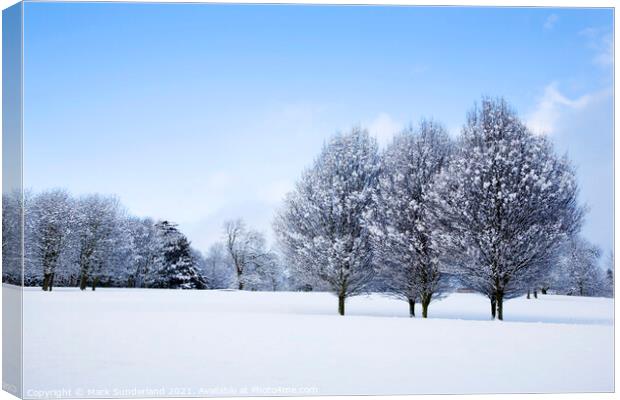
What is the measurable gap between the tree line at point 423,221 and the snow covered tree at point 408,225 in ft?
0.12

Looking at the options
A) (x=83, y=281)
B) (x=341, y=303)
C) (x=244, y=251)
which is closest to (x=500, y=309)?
(x=341, y=303)

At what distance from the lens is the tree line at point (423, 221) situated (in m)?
15.5

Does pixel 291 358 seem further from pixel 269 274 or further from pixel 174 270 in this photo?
pixel 269 274

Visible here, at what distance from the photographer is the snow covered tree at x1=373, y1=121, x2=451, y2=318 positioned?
19.5 metres

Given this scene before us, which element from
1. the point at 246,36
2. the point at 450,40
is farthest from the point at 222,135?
the point at 450,40

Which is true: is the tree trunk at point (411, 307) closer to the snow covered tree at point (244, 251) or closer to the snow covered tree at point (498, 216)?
the snow covered tree at point (498, 216)

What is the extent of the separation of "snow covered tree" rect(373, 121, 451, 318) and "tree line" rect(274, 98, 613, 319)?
3 centimetres

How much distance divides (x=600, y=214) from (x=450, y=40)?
14.4ft

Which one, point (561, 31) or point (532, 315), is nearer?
point (561, 31)

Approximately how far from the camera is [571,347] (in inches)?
462

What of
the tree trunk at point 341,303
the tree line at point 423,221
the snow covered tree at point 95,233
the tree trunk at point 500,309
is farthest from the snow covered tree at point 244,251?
the tree trunk at point 500,309

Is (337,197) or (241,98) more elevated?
(241,98)

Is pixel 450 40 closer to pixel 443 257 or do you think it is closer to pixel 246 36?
pixel 246 36

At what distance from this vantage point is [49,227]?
1426cm
